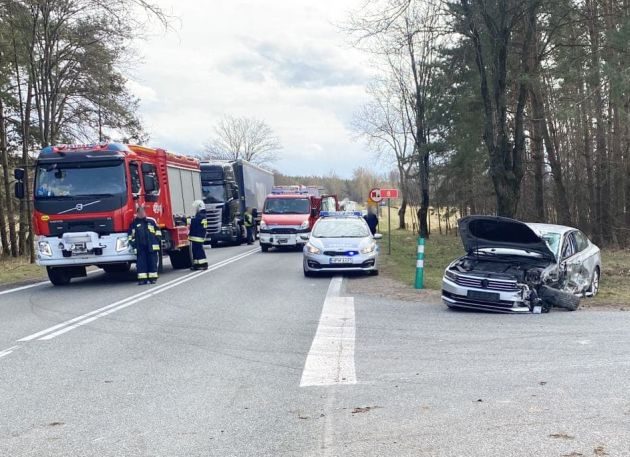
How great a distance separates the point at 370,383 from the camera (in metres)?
6.24

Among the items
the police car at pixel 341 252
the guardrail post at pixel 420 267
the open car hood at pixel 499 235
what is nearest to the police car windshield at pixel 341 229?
the police car at pixel 341 252

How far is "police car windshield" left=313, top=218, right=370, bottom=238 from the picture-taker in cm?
1717

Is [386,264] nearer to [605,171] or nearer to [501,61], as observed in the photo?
[501,61]

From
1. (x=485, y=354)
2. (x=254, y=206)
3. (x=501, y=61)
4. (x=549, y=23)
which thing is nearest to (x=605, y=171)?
(x=549, y=23)

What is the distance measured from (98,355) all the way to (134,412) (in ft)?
8.35

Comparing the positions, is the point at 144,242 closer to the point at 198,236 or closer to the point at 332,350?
the point at 198,236

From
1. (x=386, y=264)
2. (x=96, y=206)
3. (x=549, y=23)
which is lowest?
(x=386, y=264)

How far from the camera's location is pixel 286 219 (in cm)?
2714

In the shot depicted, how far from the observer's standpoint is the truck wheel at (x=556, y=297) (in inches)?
405

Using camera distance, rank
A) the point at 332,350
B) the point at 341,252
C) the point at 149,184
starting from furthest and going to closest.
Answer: the point at 341,252
the point at 149,184
the point at 332,350

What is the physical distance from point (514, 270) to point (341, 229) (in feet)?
24.0

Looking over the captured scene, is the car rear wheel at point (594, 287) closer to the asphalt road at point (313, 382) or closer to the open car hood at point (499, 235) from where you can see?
the open car hood at point (499, 235)

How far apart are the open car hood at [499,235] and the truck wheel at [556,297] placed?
700 millimetres

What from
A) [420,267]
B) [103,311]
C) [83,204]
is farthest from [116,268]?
[420,267]
